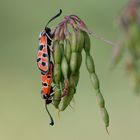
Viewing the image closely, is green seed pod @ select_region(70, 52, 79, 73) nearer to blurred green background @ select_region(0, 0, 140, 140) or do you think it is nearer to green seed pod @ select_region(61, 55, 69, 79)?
green seed pod @ select_region(61, 55, 69, 79)

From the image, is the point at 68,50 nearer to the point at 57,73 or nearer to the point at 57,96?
the point at 57,73

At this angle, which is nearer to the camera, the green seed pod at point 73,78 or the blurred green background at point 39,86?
the green seed pod at point 73,78

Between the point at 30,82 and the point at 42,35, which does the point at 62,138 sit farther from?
the point at 42,35

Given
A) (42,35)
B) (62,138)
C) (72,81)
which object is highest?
(42,35)

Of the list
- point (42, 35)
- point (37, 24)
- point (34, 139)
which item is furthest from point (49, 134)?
point (42, 35)

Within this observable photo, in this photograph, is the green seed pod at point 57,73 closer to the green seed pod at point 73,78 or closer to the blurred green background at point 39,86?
the green seed pod at point 73,78

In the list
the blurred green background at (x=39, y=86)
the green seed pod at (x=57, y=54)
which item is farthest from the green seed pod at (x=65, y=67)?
the blurred green background at (x=39, y=86)

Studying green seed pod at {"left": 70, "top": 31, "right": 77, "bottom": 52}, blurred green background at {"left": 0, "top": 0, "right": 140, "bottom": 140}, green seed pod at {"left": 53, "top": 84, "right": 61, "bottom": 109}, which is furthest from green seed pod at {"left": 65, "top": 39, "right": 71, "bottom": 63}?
blurred green background at {"left": 0, "top": 0, "right": 140, "bottom": 140}

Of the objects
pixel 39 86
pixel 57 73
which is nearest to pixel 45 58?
pixel 57 73
